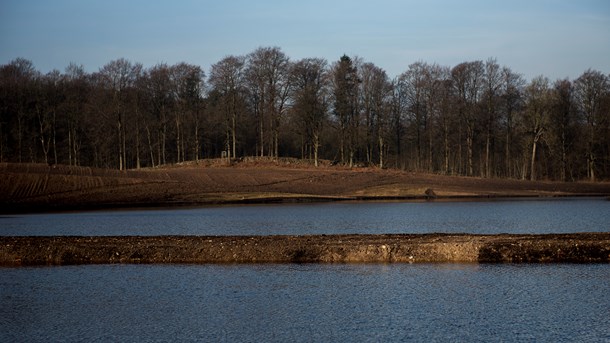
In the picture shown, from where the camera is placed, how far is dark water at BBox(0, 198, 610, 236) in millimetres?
38375

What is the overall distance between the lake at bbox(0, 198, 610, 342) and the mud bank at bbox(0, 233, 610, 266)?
44.7 inches

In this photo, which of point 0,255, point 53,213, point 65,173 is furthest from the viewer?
point 65,173

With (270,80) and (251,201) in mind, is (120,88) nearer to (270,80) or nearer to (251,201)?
(270,80)

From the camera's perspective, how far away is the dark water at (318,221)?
38.4 meters

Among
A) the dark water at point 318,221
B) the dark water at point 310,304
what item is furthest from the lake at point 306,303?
the dark water at point 318,221

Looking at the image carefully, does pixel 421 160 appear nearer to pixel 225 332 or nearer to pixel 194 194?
pixel 194 194

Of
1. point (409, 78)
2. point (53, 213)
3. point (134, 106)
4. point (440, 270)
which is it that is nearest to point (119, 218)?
point (53, 213)

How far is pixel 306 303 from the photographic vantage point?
65.9 ft

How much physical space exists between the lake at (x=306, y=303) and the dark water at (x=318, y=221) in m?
11.4

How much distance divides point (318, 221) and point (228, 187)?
106 ft

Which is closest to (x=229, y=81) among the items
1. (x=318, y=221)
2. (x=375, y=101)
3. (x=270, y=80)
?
(x=270, y=80)

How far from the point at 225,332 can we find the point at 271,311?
2411 millimetres

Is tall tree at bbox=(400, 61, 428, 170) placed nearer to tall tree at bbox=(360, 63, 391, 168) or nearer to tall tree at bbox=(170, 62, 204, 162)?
tall tree at bbox=(360, 63, 391, 168)

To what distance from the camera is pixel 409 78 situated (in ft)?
324
